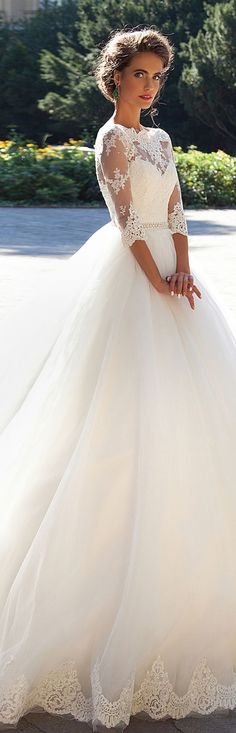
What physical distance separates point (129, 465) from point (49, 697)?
64 cm

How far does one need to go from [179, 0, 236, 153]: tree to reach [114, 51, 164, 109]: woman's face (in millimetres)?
23649

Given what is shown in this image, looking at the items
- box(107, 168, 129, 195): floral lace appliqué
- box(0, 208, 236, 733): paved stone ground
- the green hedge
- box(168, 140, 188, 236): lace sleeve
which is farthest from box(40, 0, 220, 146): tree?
box(107, 168, 129, 195): floral lace appliqué

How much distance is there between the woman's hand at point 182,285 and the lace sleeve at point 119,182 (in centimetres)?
16

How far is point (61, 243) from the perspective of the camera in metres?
13.0

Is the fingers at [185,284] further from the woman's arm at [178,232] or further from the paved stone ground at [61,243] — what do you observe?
the paved stone ground at [61,243]

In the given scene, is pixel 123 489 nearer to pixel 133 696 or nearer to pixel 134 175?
pixel 133 696

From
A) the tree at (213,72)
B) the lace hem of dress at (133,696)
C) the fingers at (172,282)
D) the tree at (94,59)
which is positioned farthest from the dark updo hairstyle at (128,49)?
the tree at (94,59)

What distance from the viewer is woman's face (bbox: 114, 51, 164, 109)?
329cm

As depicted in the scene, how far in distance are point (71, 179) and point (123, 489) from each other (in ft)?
51.9

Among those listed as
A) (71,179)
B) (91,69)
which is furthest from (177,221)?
(91,69)

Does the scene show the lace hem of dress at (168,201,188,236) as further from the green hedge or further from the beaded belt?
the green hedge

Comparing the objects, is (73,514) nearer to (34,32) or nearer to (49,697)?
(49,697)

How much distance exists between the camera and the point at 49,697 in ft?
9.36

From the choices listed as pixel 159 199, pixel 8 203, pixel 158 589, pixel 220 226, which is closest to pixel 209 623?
pixel 158 589
